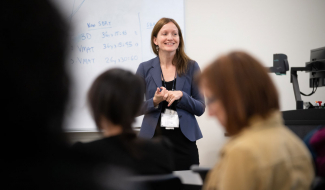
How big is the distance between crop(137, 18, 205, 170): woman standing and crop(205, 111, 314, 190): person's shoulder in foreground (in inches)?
43.5

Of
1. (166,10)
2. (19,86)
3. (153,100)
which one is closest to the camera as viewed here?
(19,86)

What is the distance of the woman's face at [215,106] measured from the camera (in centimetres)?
84

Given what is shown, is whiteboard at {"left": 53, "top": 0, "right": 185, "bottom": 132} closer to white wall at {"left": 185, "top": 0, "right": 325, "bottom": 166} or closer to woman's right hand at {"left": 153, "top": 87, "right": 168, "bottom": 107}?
white wall at {"left": 185, "top": 0, "right": 325, "bottom": 166}

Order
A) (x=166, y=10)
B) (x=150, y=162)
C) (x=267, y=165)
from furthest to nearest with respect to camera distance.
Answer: (x=166, y=10), (x=150, y=162), (x=267, y=165)

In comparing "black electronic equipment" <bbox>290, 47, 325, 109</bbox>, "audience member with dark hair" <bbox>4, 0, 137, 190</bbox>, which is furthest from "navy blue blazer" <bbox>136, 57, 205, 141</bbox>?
"audience member with dark hair" <bbox>4, 0, 137, 190</bbox>

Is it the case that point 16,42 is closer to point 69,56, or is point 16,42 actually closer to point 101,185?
point 69,56

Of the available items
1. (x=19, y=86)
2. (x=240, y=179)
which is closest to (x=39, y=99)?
(x=19, y=86)

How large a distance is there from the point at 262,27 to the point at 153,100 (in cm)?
186

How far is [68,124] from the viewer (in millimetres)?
379

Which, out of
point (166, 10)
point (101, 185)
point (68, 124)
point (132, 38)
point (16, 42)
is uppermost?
point (166, 10)

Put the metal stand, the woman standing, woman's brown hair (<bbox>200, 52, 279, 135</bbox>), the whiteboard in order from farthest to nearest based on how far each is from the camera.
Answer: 1. the whiteboard
2. the metal stand
3. the woman standing
4. woman's brown hair (<bbox>200, 52, 279, 135</bbox>)

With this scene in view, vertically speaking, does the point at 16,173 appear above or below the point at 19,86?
below

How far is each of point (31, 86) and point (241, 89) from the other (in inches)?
23.8

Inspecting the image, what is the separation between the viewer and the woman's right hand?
1.84 metres
